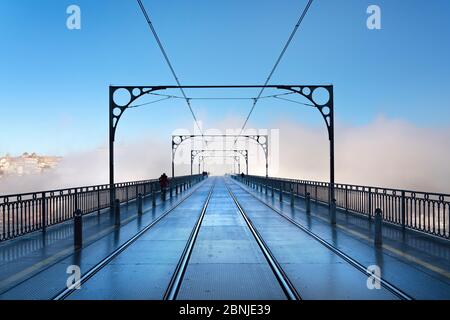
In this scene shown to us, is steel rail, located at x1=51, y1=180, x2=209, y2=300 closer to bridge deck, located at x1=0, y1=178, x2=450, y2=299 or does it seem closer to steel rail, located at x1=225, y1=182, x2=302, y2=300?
bridge deck, located at x1=0, y1=178, x2=450, y2=299

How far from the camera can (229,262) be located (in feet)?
29.7

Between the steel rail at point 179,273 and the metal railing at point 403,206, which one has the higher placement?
the metal railing at point 403,206

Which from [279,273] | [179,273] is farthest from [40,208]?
[279,273]

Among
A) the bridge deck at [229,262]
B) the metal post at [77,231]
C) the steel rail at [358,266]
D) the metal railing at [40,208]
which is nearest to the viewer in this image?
the steel rail at [358,266]

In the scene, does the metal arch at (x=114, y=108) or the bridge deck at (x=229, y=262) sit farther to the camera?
the metal arch at (x=114, y=108)

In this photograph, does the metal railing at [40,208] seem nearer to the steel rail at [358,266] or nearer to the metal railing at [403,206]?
the steel rail at [358,266]

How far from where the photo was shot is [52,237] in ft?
41.0

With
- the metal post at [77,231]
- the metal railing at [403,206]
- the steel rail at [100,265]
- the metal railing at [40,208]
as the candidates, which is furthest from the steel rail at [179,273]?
the metal railing at [403,206]

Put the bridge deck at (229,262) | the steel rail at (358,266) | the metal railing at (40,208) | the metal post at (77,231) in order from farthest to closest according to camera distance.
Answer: the metal railing at (40,208) < the metal post at (77,231) < the bridge deck at (229,262) < the steel rail at (358,266)

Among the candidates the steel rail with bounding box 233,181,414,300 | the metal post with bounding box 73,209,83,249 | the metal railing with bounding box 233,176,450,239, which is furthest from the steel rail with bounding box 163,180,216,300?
the metal railing with bounding box 233,176,450,239

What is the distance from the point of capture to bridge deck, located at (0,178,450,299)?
679cm

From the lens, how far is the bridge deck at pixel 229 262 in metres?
6.79
